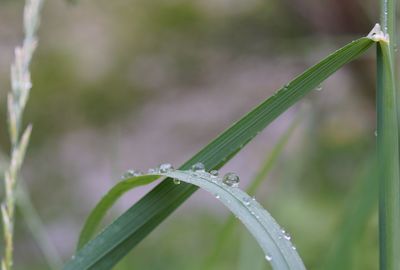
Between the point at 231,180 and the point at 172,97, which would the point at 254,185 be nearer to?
the point at 231,180

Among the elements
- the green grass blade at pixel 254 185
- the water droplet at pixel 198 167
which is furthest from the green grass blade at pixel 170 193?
the green grass blade at pixel 254 185

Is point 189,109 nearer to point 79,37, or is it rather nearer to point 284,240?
point 79,37

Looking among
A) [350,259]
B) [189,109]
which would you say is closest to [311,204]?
[350,259]

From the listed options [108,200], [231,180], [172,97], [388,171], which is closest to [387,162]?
[388,171]

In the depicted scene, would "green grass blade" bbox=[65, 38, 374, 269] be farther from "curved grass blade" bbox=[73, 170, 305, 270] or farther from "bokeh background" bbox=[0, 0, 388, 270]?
"bokeh background" bbox=[0, 0, 388, 270]

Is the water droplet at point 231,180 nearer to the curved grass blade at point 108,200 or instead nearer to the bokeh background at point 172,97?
the curved grass blade at point 108,200
